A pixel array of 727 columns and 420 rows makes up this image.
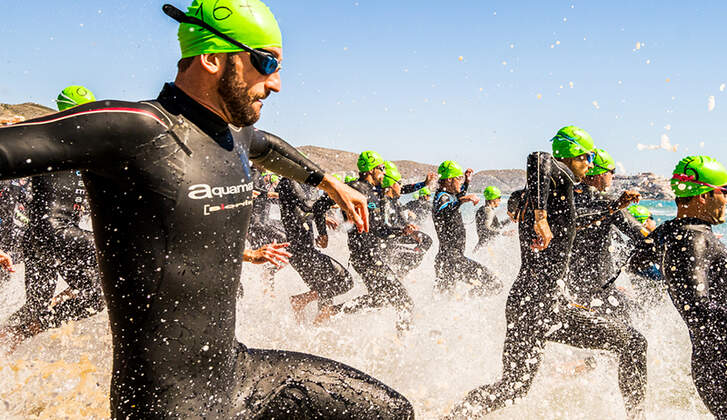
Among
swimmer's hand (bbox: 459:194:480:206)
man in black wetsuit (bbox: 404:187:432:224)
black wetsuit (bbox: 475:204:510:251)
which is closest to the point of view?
swimmer's hand (bbox: 459:194:480:206)

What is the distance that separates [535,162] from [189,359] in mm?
3282

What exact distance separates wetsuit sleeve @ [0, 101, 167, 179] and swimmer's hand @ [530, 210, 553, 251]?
10.2ft

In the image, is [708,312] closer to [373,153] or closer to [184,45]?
[184,45]

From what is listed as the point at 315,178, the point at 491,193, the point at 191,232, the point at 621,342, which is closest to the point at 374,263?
the point at 621,342

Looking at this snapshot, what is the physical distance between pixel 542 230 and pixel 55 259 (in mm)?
3962

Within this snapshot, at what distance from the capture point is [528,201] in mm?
4277

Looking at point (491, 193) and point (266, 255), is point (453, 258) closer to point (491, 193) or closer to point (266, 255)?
point (491, 193)

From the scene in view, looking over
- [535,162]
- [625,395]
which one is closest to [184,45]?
[535,162]

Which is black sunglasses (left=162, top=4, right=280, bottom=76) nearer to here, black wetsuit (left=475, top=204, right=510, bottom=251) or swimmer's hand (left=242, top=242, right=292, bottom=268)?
swimmer's hand (left=242, top=242, right=292, bottom=268)

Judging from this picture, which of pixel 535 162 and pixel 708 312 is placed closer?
pixel 708 312

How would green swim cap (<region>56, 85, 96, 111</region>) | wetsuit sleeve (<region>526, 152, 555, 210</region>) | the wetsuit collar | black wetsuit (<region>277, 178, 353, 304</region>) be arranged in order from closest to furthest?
the wetsuit collar < wetsuit sleeve (<region>526, 152, 555, 210</region>) < green swim cap (<region>56, 85, 96, 111</region>) < black wetsuit (<region>277, 178, 353, 304</region>)

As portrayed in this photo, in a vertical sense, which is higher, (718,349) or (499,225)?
(718,349)

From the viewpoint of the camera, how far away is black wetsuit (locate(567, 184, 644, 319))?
17.0 ft

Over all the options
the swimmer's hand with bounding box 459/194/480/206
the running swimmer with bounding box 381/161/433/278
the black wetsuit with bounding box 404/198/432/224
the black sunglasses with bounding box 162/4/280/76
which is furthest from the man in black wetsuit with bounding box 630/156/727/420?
the black wetsuit with bounding box 404/198/432/224
